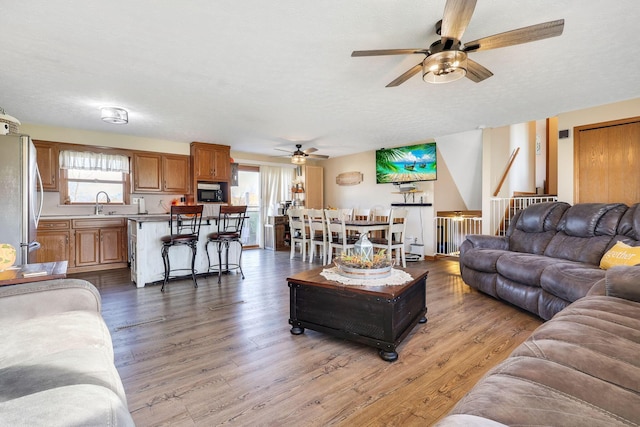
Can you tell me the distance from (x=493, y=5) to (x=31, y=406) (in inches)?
115

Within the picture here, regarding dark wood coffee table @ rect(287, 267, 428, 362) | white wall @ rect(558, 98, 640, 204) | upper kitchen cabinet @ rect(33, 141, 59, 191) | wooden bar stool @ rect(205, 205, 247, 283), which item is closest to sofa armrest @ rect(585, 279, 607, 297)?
dark wood coffee table @ rect(287, 267, 428, 362)

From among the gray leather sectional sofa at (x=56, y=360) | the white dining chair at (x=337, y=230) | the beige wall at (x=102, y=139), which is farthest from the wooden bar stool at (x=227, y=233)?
the gray leather sectional sofa at (x=56, y=360)

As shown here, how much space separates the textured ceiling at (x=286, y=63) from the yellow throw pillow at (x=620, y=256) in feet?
5.67

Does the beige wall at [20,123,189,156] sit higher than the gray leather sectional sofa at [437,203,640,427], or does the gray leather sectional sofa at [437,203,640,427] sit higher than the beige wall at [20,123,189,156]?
the beige wall at [20,123,189,156]

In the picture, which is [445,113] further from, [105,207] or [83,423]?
[105,207]

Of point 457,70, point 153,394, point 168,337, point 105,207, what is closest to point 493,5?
point 457,70

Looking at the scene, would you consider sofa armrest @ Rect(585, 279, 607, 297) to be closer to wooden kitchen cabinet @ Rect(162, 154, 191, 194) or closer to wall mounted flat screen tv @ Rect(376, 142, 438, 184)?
wall mounted flat screen tv @ Rect(376, 142, 438, 184)

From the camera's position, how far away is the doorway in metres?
7.72

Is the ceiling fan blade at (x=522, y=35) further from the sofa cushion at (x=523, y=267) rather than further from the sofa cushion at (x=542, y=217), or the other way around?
the sofa cushion at (x=542, y=217)

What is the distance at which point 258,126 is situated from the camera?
16.4 ft

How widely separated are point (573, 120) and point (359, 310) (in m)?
4.60

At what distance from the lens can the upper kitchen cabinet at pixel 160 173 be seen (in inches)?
225

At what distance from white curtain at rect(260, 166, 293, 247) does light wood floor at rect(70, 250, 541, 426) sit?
463 centimetres

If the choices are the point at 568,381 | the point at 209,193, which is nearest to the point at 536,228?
the point at 568,381
